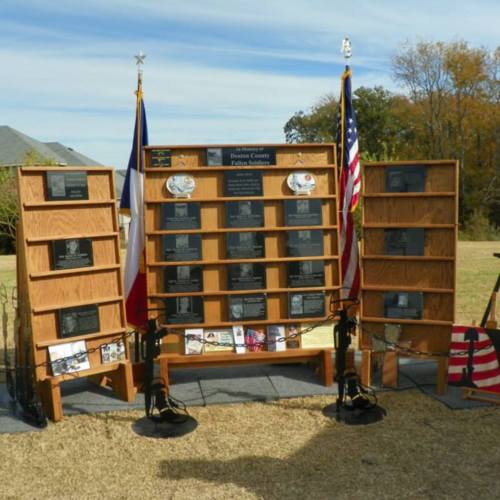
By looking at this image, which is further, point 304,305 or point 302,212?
point 304,305

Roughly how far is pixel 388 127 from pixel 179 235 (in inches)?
1637

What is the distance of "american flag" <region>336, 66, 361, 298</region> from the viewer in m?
7.60

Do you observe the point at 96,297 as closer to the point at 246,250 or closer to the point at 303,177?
the point at 246,250

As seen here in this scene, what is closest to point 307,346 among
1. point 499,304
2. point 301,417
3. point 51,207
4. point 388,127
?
point 301,417

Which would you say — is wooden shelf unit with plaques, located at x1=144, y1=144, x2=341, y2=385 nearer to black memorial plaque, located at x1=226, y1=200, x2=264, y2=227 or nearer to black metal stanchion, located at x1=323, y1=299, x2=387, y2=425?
black memorial plaque, located at x1=226, y1=200, x2=264, y2=227

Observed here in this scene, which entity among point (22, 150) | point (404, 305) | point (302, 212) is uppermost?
point (22, 150)

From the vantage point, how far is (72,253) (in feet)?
21.0

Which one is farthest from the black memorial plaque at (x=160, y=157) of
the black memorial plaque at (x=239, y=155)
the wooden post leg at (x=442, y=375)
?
the wooden post leg at (x=442, y=375)

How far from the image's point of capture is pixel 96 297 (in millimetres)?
6641

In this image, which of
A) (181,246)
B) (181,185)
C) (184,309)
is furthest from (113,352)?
(181,185)

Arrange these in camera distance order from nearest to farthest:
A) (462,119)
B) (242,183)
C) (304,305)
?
(242,183) → (304,305) → (462,119)

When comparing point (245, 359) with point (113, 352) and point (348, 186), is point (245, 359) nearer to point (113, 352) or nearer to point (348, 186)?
point (113, 352)

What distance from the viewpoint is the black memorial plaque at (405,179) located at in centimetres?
684

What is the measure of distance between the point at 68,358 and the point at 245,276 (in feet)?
7.55
